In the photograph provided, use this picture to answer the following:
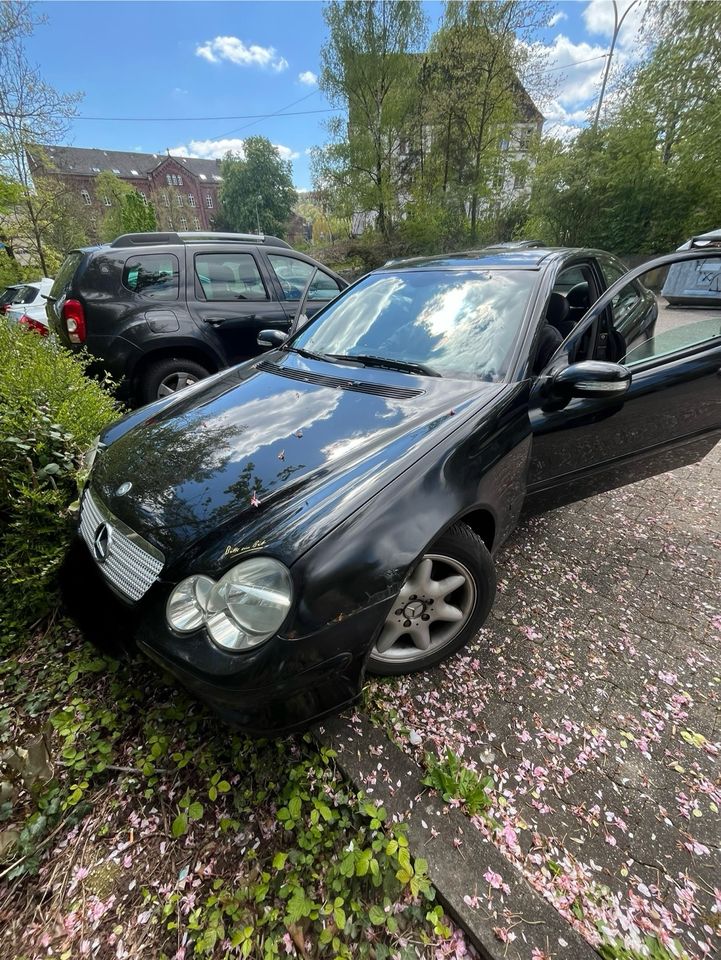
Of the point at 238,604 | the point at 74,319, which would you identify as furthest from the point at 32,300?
the point at 238,604

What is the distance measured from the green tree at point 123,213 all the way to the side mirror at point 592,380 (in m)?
37.5

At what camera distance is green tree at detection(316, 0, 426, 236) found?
17266 mm

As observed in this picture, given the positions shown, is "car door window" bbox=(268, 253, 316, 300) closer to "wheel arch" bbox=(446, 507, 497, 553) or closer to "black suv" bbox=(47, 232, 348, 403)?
"black suv" bbox=(47, 232, 348, 403)

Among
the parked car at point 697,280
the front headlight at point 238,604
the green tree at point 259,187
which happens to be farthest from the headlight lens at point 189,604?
the green tree at point 259,187

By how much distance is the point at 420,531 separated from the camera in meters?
1.50

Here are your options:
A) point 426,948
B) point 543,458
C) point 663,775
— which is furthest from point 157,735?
point 543,458

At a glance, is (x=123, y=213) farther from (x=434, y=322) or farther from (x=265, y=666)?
(x=265, y=666)

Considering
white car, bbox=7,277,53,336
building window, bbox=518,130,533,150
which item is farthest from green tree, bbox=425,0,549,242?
white car, bbox=7,277,53,336

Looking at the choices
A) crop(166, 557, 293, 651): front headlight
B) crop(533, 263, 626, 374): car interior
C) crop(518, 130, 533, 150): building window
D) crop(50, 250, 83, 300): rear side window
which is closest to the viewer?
crop(166, 557, 293, 651): front headlight

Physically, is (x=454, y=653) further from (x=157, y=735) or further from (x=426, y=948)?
(x=157, y=735)

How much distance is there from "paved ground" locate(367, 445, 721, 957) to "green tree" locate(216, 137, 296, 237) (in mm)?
51228

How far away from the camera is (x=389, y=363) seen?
7.53 ft

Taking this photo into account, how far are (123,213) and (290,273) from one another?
34772 millimetres

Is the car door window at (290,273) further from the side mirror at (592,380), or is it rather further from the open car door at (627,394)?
the side mirror at (592,380)
